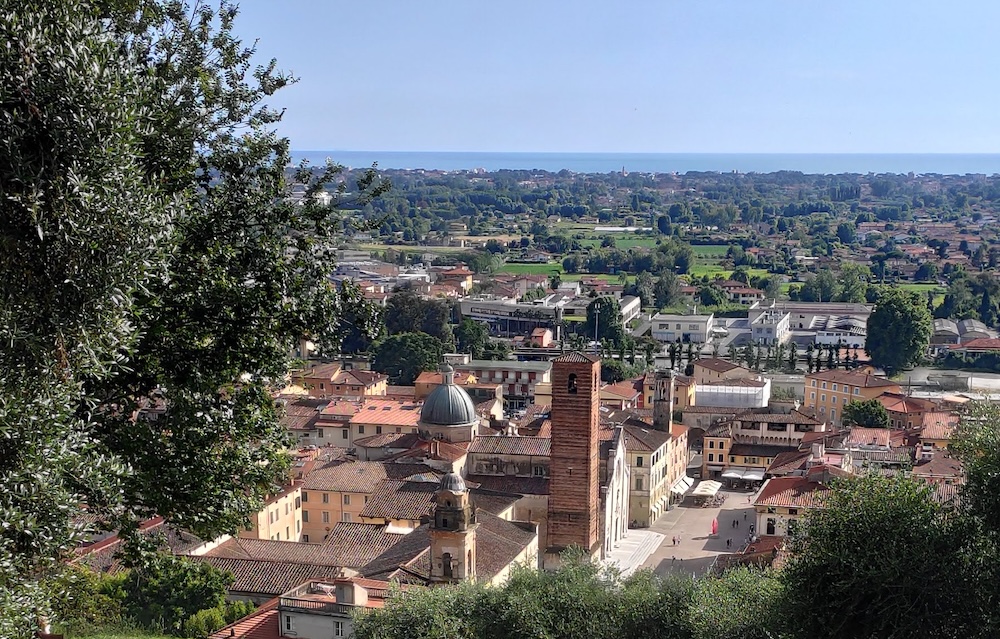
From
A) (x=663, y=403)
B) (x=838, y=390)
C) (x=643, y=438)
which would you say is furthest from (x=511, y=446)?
(x=838, y=390)

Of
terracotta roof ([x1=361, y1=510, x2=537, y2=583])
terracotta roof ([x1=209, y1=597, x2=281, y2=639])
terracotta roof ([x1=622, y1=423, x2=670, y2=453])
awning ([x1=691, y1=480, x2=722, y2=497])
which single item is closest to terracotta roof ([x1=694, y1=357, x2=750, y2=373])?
awning ([x1=691, y1=480, x2=722, y2=497])

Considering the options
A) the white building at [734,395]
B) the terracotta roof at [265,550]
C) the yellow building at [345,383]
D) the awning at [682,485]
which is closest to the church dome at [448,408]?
the awning at [682,485]

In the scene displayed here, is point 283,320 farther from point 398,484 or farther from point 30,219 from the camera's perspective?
point 398,484

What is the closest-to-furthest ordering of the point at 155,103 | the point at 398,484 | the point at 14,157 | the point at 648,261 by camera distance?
the point at 14,157, the point at 155,103, the point at 398,484, the point at 648,261

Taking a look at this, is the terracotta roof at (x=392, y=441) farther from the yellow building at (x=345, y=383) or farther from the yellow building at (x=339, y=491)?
the yellow building at (x=345, y=383)

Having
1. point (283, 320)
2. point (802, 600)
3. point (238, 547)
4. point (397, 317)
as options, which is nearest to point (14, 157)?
point (283, 320)
